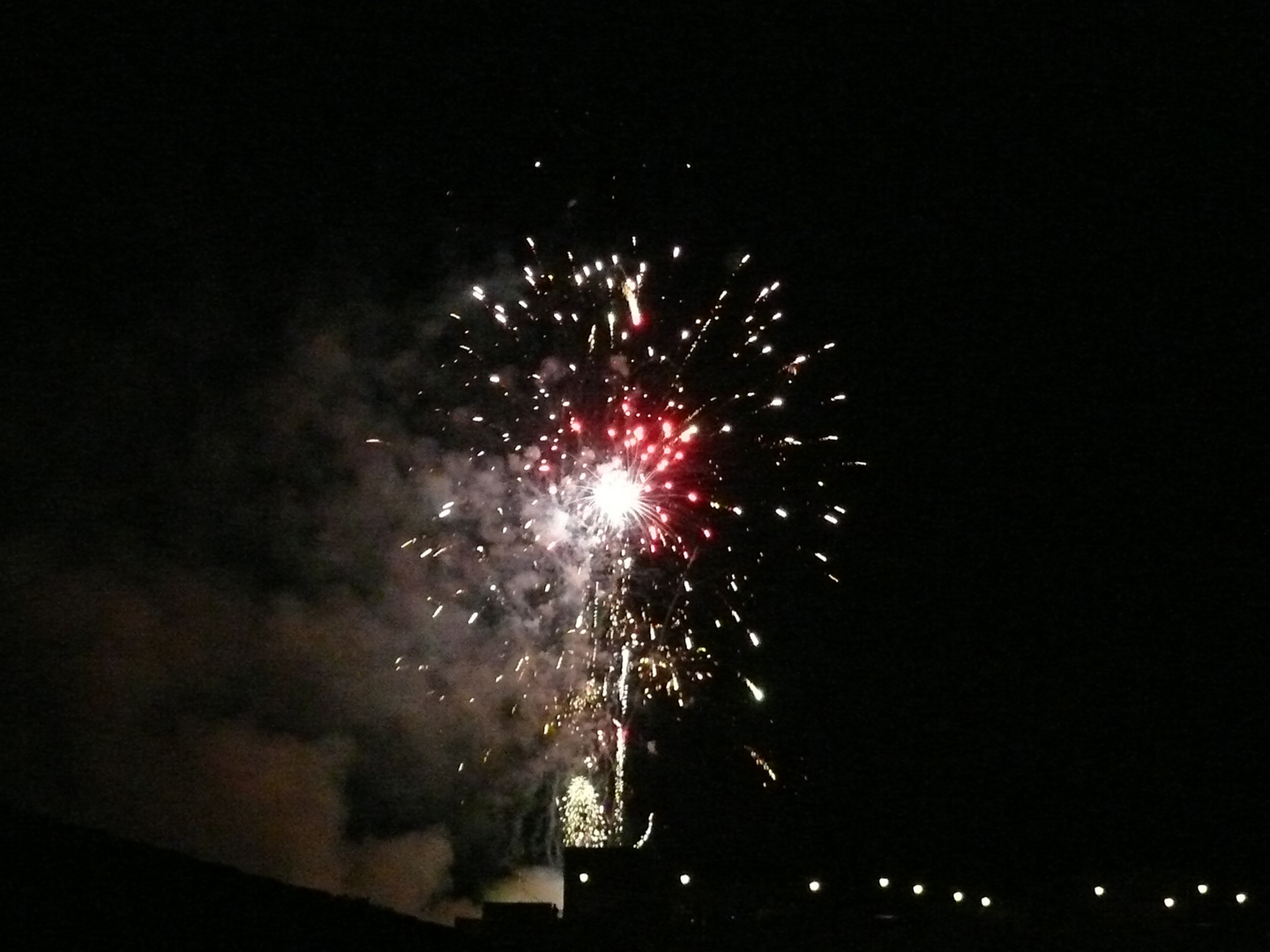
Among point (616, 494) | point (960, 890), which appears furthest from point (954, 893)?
point (616, 494)

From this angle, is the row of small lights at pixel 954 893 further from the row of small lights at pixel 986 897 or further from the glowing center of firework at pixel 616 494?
the glowing center of firework at pixel 616 494

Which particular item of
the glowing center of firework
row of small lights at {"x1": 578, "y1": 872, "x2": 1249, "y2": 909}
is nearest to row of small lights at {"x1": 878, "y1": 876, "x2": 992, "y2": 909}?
row of small lights at {"x1": 578, "y1": 872, "x2": 1249, "y2": 909}

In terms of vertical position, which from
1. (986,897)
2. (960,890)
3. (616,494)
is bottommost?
(986,897)

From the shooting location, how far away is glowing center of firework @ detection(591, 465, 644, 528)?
1441 centimetres

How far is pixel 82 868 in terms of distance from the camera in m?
5.85

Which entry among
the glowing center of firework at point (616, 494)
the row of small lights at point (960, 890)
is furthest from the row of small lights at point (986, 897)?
the glowing center of firework at point (616, 494)

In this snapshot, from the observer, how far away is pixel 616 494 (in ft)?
47.4

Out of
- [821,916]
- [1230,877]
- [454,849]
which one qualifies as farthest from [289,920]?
[1230,877]

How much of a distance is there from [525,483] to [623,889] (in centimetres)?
716

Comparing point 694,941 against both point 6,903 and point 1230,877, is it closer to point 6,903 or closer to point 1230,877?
point 1230,877

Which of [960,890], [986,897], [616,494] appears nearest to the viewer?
[616,494]

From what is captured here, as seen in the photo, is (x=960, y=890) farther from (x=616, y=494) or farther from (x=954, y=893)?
(x=616, y=494)

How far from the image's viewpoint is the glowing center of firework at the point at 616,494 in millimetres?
14406

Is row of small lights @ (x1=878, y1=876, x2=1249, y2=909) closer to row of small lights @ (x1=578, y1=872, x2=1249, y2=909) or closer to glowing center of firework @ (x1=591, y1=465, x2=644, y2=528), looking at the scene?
row of small lights @ (x1=578, y1=872, x2=1249, y2=909)
